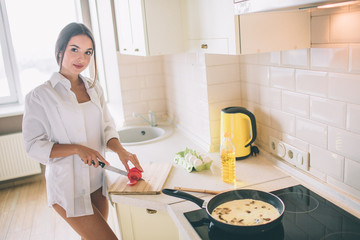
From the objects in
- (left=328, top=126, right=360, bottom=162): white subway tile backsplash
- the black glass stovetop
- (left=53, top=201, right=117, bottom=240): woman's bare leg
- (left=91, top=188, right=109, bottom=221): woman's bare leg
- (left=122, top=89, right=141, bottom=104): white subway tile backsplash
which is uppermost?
(left=122, top=89, right=141, bottom=104): white subway tile backsplash

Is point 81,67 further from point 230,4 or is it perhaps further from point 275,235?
point 275,235

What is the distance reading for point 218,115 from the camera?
6.69 feet

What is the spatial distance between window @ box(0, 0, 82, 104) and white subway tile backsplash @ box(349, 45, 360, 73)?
322 centimetres

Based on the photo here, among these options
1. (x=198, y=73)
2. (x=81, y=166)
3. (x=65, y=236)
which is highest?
(x=198, y=73)

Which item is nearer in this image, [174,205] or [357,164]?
[357,164]

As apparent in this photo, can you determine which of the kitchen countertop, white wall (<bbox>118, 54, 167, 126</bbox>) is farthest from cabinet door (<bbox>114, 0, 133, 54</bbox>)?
the kitchen countertop

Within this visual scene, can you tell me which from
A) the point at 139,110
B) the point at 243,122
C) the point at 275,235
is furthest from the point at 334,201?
the point at 139,110

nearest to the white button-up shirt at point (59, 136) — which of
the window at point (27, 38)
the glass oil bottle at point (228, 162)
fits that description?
the glass oil bottle at point (228, 162)

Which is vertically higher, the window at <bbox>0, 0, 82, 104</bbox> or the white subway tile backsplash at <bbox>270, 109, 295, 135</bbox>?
the window at <bbox>0, 0, 82, 104</bbox>

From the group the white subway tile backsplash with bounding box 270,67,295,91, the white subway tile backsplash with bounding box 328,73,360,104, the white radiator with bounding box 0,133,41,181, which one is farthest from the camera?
the white radiator with bounding box 0,133,41,181

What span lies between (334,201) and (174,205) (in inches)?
24.9

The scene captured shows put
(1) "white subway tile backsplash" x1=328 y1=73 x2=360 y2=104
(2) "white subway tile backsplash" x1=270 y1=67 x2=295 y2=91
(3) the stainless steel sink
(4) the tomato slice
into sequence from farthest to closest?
(3) the stainless steel sink, (4) the tomato slice, (2) "white subway tile backsplash" x1=270 y1=67 x2=295 y2=91, (1) "white subway tile backsplash" x1=328 y1=73 x2=360 y2=104

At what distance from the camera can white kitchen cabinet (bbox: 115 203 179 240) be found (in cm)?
172

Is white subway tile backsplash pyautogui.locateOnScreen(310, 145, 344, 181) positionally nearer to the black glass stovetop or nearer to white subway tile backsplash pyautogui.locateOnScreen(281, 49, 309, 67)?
the black glass stovetop
